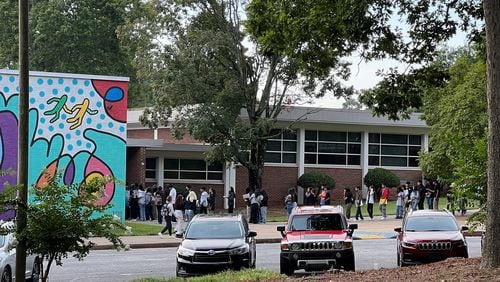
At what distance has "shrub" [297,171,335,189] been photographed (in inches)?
1918

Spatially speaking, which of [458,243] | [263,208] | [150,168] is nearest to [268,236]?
[263,208]

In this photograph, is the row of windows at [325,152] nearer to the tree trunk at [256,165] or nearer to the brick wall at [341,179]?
the brick wall at [341,179]

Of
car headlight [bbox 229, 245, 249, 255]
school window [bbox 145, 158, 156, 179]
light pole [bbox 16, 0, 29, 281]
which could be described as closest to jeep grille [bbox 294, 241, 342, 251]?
car headlight [bbox 229, 245, 249, 255]

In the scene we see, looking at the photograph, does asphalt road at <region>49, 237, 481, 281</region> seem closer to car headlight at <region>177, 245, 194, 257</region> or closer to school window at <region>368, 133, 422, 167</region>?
car headlight at <region>177, 245, 194, 257</region>

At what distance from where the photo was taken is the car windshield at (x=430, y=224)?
2017 centimetres

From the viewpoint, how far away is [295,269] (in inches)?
719

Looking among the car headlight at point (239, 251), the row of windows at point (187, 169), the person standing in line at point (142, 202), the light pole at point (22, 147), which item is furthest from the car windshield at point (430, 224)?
the row of windows at point (187, 169)

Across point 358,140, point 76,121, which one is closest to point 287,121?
point 358,140

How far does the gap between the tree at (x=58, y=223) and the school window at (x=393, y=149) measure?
4110cm

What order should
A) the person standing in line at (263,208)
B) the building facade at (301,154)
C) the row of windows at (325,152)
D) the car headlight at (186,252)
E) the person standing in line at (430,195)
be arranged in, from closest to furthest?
the car headlight at (186,252), the person standing in line at (263,208), the person standing in line at (430,195), the building facade at (301,154), the row of windows at (325,152)

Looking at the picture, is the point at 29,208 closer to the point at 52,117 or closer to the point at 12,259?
the point at 12,259

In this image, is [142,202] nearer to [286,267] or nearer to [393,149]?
[286,267]

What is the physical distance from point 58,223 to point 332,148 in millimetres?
40039

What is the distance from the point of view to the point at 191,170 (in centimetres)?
4800
